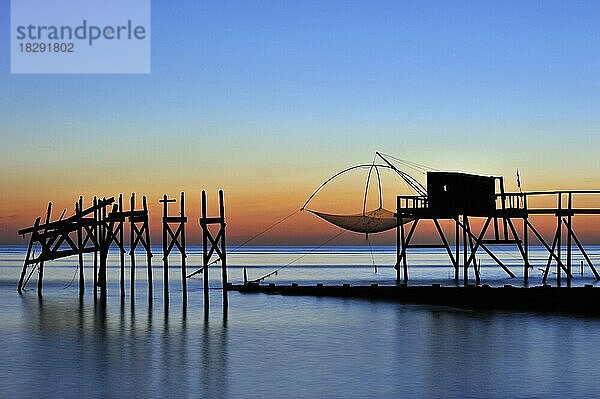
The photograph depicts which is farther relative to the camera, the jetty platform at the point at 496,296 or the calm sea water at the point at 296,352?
the jetty platform at the point at 496,296

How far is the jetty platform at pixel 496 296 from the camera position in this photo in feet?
110

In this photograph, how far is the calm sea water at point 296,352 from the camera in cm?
1900

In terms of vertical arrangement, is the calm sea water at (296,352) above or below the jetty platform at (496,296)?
below

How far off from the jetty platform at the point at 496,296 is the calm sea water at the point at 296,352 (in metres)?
1.16

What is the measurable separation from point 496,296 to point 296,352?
13177mm

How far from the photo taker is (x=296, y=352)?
24656mm

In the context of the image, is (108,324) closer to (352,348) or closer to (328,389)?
(352,348)

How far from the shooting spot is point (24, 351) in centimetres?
2517

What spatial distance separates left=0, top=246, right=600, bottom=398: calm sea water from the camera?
19000mm

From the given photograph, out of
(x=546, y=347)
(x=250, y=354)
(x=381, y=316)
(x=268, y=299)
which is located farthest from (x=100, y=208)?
(x=546, y=347)

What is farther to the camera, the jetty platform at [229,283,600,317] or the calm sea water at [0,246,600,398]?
the jetty platform at [229,283,600,317]

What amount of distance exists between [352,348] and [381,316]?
8.06m

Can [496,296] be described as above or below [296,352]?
above

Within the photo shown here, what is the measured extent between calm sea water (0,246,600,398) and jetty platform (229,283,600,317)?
1158mm
